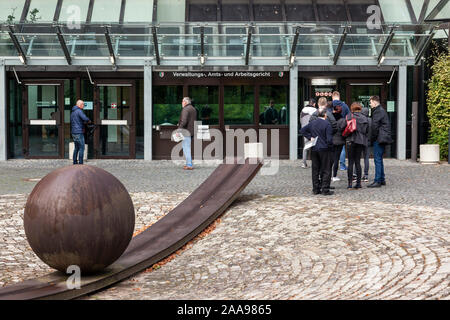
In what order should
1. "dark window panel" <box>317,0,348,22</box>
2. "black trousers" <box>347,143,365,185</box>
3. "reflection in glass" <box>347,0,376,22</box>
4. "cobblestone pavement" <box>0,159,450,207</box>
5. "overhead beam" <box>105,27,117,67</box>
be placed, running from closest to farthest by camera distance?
"cobblestone pavement" <box>0,159,450,207</box> < "black trousers" <box>347,143,365,185</box> < "overhead beam" <box>105,27,117,67</box> < "reflection in glass" <box>347,0,376,22</box> < "dark window panel" <box>317,0,348,22</box>

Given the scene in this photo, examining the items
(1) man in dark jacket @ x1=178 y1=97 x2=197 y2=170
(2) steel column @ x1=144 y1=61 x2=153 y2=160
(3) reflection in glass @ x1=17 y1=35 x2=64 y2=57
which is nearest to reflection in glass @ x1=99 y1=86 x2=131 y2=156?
(2) steel column @ x1=144 y1=61 x2=153 y2=160

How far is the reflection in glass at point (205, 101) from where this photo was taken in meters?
22.7

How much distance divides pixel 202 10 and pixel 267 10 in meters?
2.28

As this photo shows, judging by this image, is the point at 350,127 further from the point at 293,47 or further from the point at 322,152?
the point at 293,47

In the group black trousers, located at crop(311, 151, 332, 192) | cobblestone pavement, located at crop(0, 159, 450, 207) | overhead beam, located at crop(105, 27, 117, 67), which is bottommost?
cobblestone pavement, located at crop(0, 159, 450, 207)

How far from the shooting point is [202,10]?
24.1 metres

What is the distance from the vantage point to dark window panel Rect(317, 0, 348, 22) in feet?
79.6

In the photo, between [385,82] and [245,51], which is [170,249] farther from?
[385,82]

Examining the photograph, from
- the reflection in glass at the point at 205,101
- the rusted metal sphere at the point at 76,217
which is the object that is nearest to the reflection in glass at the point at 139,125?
the reflection in glass at the point at 205,101

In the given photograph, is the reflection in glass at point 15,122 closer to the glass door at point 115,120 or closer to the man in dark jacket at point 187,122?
the glass door at point 115,120

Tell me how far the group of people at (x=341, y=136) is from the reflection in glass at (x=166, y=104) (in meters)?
8.67

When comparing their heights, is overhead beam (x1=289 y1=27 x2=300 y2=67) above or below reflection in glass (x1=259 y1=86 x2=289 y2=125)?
above

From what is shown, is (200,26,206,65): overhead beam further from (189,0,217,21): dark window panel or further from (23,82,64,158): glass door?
(23,82,64,158): glass door

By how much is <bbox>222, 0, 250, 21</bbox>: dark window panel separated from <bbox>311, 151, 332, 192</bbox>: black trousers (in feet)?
39.8
